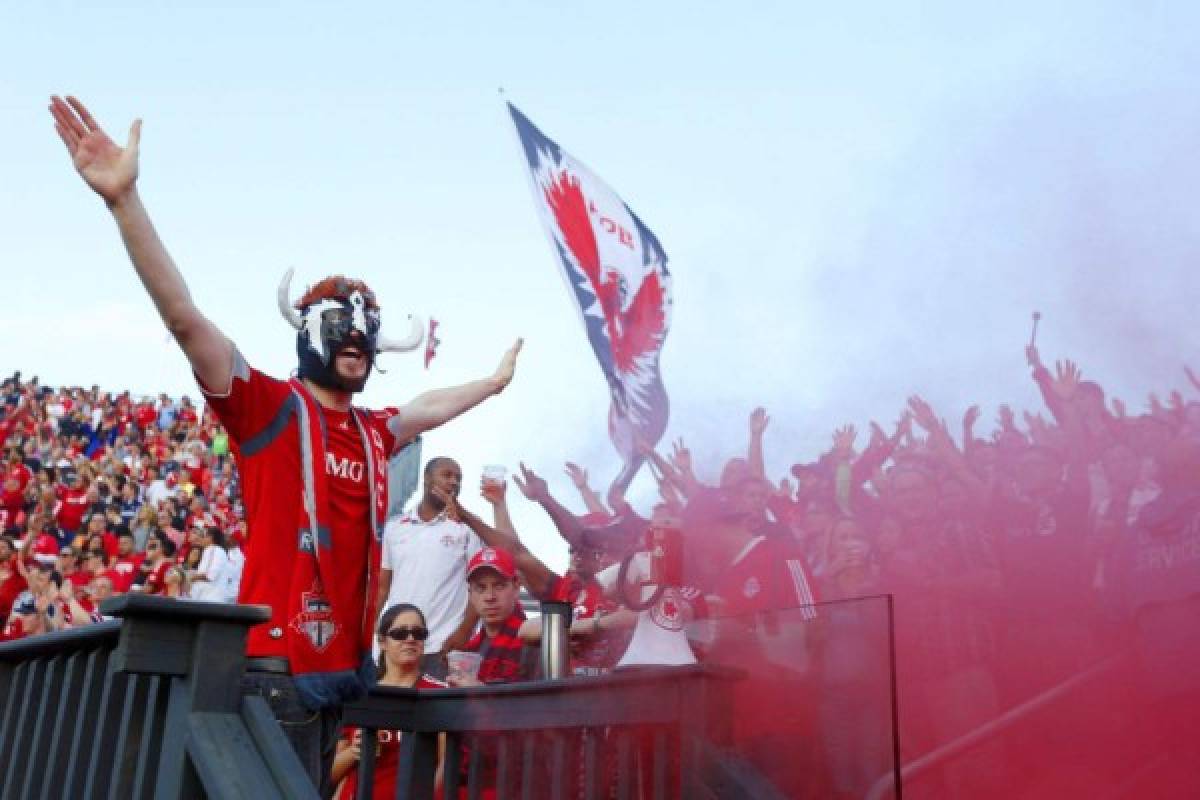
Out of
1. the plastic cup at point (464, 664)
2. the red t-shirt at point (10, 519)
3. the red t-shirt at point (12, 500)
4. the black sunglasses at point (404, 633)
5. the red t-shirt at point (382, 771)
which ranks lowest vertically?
the red t-shirt at point (382, 771)

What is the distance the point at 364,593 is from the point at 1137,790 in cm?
229

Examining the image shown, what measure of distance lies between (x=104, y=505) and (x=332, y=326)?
15228 mm

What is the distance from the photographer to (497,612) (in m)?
5.32

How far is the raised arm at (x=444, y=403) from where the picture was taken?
3.42 meters

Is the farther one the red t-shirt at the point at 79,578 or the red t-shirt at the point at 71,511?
the red t-shirt at the point at 71,511

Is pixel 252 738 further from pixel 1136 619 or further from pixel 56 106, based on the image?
pixel 1136 619

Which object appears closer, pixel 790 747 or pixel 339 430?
pixel 790 747

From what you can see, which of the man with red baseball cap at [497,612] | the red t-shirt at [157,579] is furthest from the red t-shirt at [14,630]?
the man with red baseball cap at [497,612]

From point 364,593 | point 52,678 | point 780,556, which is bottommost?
point 52,678

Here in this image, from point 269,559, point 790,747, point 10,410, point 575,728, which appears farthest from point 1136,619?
point 10,410

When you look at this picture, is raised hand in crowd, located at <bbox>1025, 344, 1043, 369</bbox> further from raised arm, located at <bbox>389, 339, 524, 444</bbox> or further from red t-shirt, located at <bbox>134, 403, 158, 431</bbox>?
red t-shirt, located at <bbox>134, 403, 158, 431</bbox>

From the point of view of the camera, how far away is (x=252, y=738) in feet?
7.56

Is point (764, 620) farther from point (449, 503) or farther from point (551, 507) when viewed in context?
point (449, 503)

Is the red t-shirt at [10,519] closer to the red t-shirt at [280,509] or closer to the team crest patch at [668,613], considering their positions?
the team crest patch at [668,613]
